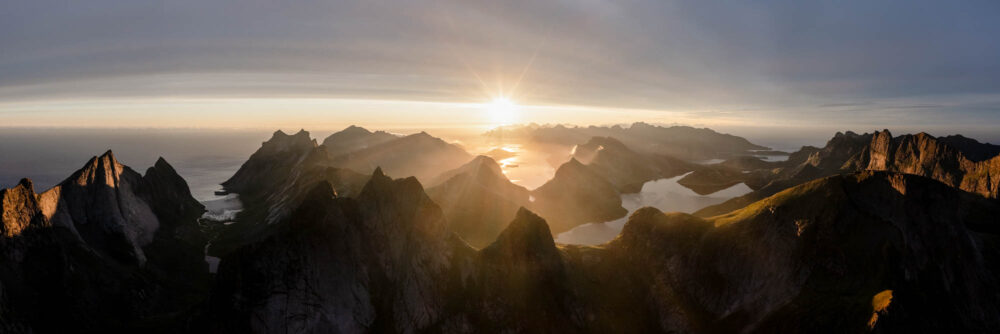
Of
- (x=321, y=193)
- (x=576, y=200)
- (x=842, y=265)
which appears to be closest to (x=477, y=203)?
(x=576, y=200)

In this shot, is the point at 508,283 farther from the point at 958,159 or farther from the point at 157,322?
the point at 958,159

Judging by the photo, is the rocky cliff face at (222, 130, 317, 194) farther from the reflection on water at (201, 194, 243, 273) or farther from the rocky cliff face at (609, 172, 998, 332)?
the rocky cliff face at (609, 172, 998, 332)

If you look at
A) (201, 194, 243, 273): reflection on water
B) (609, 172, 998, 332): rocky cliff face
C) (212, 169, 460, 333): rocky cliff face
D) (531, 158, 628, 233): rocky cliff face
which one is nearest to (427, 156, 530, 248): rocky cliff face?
(531, 158, 628, 233): rocky cliff face

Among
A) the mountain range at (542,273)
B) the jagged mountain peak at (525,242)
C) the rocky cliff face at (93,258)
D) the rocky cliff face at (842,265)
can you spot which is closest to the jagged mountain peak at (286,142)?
the rocky cliff face at (93,258)

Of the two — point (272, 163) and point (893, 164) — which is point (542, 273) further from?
point (893, 164)

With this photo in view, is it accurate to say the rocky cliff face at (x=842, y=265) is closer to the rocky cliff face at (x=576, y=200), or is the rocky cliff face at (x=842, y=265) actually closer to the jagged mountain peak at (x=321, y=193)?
the jagged mountain peak at (x=321, y=193)

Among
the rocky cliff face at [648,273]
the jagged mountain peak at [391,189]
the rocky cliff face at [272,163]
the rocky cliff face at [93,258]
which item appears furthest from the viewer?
the rocky cliff face at [272,163]

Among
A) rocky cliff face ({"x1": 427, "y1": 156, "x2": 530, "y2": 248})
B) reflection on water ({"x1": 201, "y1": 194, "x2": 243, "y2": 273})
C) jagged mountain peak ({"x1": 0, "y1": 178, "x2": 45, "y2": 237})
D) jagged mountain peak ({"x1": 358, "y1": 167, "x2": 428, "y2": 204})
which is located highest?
jagged mountain peak ({"x1": 358, "y1": 167, "x2": 428, "y2": 204})
